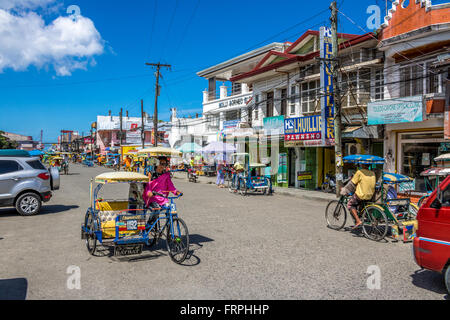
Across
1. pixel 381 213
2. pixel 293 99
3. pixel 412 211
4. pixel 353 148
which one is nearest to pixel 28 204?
pixel 381 213

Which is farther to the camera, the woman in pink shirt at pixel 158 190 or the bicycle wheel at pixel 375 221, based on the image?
the bicycle wheel at pixel 375 221

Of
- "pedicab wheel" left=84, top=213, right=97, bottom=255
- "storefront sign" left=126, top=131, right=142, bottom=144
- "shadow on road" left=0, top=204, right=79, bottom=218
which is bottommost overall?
"shadow on road" left=0, top=204, right=79, bottom=218

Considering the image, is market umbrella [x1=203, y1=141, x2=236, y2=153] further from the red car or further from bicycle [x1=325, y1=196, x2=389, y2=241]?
the red car

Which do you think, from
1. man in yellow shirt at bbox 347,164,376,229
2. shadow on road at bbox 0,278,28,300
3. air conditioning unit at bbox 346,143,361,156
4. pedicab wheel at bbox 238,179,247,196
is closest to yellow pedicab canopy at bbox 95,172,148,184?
shadow on road at bbox 0,278,28,300

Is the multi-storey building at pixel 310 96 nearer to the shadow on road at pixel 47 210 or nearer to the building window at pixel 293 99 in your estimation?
the building window at pixel 293 99

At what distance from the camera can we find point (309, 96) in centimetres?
2083

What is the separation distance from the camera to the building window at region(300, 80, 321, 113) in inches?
801

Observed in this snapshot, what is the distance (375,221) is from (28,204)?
32.6 feet

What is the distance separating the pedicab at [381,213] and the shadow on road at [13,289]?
687cm

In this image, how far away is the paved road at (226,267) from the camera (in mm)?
4840

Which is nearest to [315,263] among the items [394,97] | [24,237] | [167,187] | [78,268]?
[167,187]

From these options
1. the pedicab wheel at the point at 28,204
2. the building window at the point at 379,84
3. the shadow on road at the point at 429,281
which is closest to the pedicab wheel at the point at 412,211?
the shadow on road at the point at 429,281

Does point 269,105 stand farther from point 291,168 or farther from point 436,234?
point 436,234
